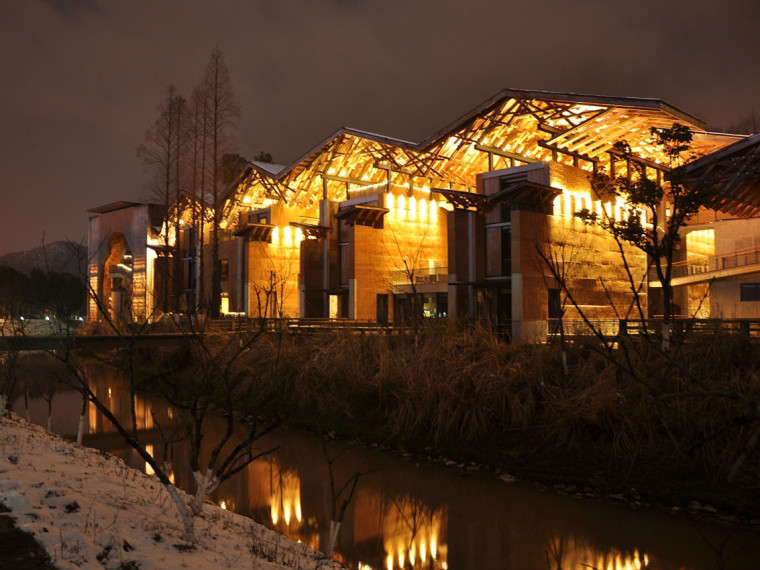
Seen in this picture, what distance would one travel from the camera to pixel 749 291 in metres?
30.1

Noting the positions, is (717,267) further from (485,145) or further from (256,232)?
(256,232)

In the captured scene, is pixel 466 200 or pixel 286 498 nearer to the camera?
pixel 286 498

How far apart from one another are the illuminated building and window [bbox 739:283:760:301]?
83 centimetres

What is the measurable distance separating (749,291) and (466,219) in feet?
46.7

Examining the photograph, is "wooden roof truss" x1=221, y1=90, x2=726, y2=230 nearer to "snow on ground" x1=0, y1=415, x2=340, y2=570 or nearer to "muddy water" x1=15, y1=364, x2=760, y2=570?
"muddy water" x1=15, y1=364, x2=760, y2=570

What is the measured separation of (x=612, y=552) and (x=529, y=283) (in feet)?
66.3

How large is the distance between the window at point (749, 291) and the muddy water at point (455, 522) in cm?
2399

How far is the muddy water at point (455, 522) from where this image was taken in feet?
28.4

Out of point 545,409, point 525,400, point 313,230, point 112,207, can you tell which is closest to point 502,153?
point 313,230

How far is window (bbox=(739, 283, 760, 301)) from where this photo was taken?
29.8 metres

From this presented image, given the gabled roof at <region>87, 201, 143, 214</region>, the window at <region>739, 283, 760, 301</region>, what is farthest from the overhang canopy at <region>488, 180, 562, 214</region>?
the gabled roof at <region>87, 201, 143, 214</region>

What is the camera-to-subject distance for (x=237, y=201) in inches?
A: 1839

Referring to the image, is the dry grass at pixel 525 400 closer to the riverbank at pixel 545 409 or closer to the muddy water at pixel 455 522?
the riverbank at pixel 545 409

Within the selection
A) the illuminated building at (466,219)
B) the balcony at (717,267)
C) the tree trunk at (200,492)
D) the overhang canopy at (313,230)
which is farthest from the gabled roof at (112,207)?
the tree trunk at (200,492)
